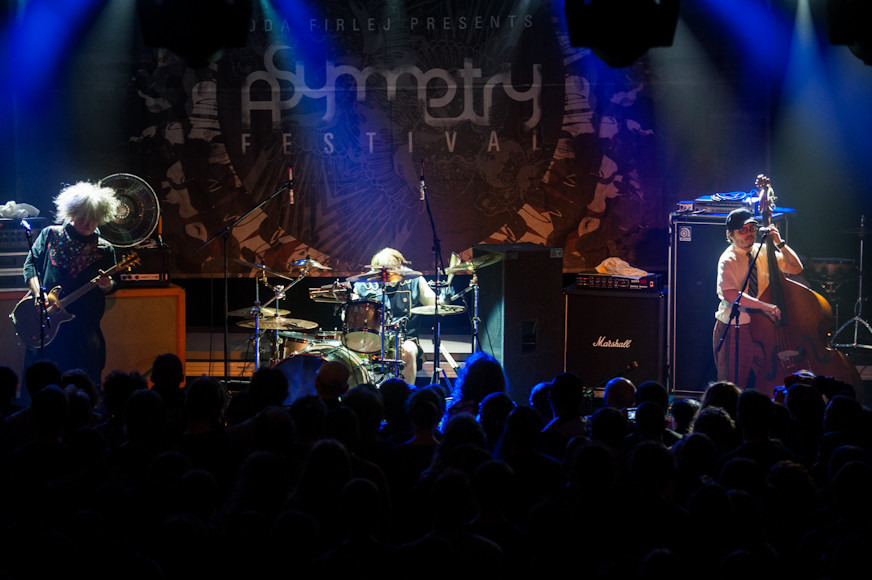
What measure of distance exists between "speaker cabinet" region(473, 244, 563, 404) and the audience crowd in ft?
9.36

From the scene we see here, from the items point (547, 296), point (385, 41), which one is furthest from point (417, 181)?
point (547, 296)

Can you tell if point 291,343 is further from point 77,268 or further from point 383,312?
point 77,268

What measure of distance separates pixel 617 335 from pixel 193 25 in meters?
4.60

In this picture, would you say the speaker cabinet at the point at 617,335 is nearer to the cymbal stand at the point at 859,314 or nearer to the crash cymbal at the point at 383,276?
the crash cymbal at the point at 383,276

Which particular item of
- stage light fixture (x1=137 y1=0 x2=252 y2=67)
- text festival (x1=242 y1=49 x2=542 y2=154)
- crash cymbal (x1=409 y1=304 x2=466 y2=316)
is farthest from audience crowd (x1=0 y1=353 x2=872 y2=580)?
text festival (x1=242 y1=49 x2=542 y2=154)

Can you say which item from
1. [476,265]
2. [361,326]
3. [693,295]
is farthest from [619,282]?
[361,326]

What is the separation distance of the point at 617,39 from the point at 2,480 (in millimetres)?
3691

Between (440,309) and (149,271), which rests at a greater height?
(149,271)

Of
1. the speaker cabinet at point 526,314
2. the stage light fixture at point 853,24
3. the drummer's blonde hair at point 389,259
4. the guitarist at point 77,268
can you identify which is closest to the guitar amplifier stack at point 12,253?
the guitarist at point 77,268

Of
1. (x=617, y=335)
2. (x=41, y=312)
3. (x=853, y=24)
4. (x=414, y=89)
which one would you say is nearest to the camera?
(x=853, y=24)

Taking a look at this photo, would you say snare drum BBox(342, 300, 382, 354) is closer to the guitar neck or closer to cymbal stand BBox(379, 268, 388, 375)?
cymbal stand BBox(379, 268, 388, 375)

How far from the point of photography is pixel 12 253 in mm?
7734

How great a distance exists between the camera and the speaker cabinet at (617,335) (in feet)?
24.6

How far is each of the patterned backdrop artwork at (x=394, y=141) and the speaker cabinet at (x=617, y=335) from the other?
2.37m
